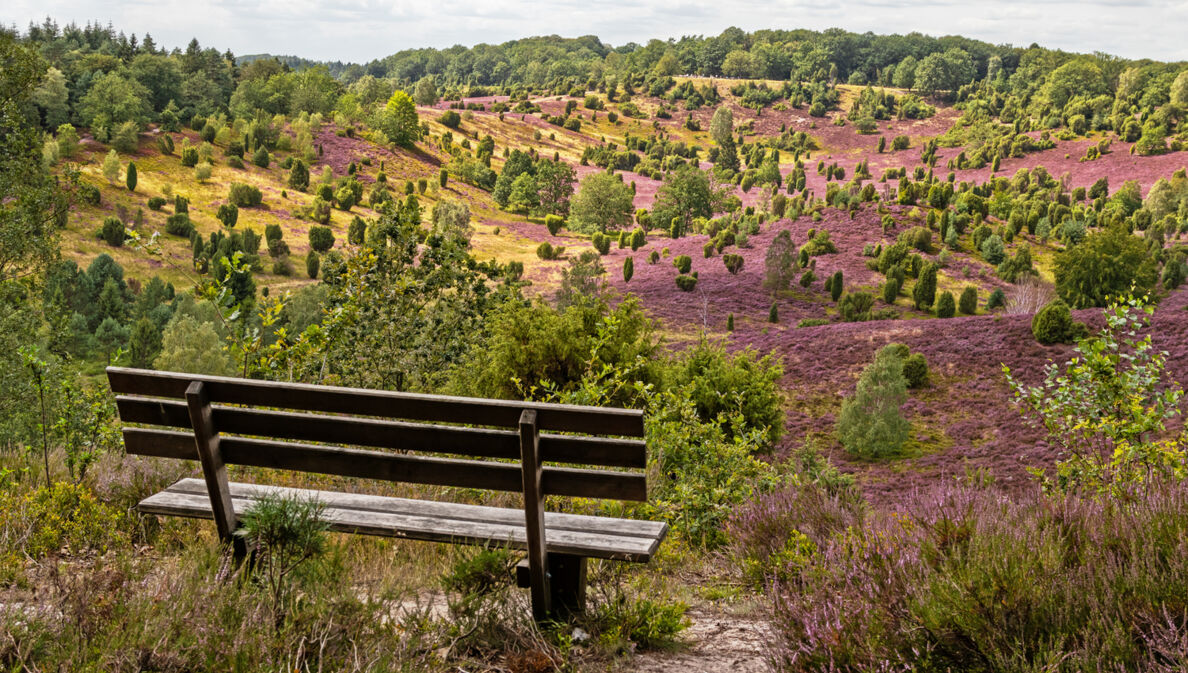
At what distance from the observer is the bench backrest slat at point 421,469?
2.79 metres

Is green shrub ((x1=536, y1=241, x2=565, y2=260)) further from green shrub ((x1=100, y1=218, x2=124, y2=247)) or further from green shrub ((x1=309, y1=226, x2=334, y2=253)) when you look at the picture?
green shrub ((x1=100, y1=218, x2=124, y2=247))

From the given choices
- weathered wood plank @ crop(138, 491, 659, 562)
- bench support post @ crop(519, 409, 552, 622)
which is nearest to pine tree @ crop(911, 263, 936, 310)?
weathered wood plank @ crop(138, 491, 659, 562)

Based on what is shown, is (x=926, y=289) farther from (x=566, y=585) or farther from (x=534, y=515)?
(x=534, y=515)

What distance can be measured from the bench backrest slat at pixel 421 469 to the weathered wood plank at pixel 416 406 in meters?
0.19

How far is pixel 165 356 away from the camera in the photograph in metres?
28.9

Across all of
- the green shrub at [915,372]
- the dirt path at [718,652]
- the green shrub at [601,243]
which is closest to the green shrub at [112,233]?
the green shrub at [601,243]

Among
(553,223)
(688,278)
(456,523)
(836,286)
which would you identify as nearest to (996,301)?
(836,286)

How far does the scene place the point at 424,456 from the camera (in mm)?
3014

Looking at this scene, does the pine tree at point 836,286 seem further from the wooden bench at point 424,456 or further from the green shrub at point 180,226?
the wooden bench at point 424,456

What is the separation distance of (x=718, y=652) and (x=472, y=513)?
3.46ft

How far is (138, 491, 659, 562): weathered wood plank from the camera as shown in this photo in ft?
9.61

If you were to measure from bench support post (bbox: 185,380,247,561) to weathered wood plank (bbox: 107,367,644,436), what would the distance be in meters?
0.05

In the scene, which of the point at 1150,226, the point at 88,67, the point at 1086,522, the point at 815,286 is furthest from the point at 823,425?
the point at 88,67

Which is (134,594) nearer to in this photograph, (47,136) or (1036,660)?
(1036,660)
